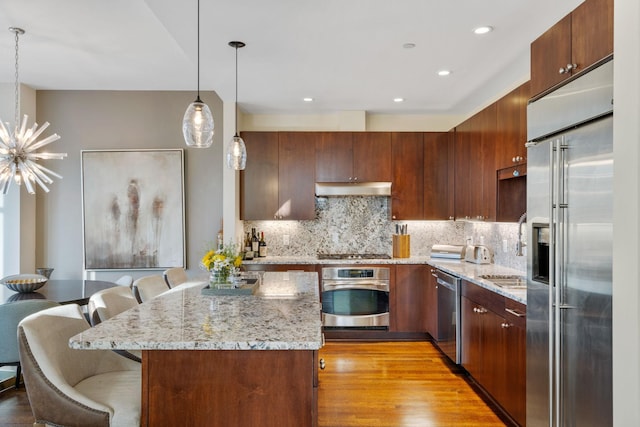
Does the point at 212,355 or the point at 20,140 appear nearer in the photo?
the point at 212,355

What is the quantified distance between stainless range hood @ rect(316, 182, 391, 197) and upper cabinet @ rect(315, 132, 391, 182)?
0.05m

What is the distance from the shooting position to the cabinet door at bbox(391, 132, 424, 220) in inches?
205

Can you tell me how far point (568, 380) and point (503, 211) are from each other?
1.93m

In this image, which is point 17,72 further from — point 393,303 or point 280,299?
point 393,303

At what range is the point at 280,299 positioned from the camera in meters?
2.53

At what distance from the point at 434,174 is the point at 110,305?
3.82 meters

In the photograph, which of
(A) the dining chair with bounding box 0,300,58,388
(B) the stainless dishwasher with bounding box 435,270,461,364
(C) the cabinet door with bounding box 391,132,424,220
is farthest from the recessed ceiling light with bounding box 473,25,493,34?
(A) the dining chair with bounding box 0,300,58,388

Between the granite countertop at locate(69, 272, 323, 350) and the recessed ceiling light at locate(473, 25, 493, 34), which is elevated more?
the recessed ceiling light at locate(473, 25, 493, 34)

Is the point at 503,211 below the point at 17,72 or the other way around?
below

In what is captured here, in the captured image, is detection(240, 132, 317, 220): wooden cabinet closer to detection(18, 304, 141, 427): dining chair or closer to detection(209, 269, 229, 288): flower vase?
detection(209, 269, 229, 288): flower vase

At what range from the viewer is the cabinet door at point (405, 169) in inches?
205

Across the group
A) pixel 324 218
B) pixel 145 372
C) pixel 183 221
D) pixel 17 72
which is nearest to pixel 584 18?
pixel 145 372

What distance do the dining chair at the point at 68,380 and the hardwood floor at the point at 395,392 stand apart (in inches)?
59.0

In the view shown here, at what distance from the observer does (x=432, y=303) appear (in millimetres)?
4637
